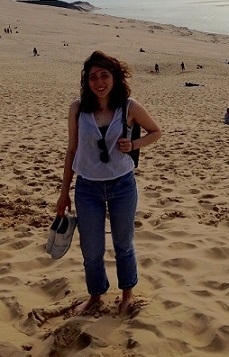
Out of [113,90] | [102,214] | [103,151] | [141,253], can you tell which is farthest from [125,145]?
[141,253]

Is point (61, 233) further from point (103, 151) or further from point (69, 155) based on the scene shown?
point (103, 151)

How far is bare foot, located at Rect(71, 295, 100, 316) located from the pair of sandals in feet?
1.37

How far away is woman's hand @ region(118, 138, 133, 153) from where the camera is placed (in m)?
3.20

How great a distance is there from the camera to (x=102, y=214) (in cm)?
339

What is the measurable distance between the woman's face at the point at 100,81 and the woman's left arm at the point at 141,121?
19 centimetres

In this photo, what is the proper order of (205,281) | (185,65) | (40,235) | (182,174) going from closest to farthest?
1. (205,281)
2. (40,235)
3. (182,174)
4. (185,65)

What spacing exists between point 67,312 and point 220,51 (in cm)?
4254

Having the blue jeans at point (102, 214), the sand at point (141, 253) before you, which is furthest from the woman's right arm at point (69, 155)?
the sand at point (141, 253)

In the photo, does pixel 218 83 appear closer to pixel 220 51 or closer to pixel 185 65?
pixel 185 65

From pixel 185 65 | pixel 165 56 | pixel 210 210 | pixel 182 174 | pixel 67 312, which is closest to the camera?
pixel 67 312

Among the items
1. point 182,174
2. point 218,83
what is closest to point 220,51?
point 218,83

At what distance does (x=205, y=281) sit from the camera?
4027 mm

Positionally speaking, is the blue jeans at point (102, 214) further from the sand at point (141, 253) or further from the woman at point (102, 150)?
the sand at point (141, 253)

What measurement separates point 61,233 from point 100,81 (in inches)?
41.7
